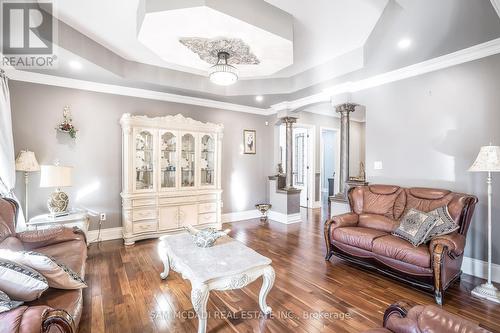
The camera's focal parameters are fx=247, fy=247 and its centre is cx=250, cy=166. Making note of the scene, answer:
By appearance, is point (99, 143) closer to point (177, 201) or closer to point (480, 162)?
Result: point (177, 201)

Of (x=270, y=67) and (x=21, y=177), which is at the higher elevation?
(x=270, y=67)

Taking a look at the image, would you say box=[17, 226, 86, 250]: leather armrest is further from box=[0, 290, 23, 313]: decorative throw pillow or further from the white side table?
box=[0, 290, 23, 313]: decorative throw pillow

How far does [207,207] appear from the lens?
459cm

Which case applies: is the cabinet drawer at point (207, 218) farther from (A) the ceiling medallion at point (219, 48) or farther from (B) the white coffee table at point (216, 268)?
(A) the ceiling medallion at point (219, 48)

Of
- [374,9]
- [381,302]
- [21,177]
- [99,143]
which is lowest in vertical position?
[381,302]

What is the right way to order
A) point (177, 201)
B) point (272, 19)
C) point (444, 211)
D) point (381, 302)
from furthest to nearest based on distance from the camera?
point (177, 201), point (444, 211), point (272, 19), point (381, 302)

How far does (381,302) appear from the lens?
2291mm

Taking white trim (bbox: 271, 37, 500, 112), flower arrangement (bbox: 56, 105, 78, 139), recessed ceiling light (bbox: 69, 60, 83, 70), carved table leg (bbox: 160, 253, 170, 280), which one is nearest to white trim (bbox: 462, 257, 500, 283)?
white trim (bbox: 271, 37, 500, 112)

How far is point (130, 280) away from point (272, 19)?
10.2ft

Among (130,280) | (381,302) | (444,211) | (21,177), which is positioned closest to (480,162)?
(444,211)

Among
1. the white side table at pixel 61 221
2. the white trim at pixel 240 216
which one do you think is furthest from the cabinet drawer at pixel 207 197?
the white side table at pixel 61 221

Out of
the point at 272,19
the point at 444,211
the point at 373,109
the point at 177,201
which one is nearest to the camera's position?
the point at 272,19

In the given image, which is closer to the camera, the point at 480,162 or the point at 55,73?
the point at 480,162

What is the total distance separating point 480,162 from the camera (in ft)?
A: 8.03
